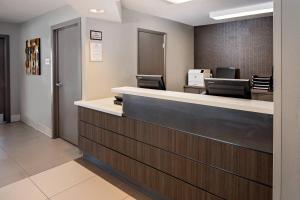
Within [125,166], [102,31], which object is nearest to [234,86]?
[125,166]

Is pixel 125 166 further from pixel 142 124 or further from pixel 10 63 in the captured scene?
pixel 10 63

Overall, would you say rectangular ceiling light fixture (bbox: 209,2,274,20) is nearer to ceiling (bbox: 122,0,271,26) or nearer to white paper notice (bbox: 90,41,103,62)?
ceiling (bbox: 122,0,271,26)

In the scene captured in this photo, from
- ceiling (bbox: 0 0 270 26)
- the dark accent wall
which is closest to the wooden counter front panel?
ceiling (bbox: 0 0 270 26)

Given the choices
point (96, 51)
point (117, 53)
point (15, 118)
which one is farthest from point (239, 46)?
point (15, 118)

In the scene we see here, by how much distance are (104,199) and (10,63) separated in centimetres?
466

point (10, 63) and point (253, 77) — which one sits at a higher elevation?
point (10, 63)

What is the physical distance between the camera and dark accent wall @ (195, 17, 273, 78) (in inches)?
173

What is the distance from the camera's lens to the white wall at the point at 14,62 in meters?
5.45

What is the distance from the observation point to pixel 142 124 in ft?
7.87

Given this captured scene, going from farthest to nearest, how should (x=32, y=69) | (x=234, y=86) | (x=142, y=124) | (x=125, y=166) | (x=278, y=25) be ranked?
(x=32, y=69)
(x=125, y=166)
(x=142, y=124)
(x=234, y=86)
(x=278, y=25)

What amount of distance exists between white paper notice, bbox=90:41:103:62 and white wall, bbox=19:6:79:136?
523 millimetres

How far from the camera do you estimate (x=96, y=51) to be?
3.52 m

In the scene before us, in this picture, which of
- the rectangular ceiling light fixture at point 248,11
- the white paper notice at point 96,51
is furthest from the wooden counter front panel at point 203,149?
the rectangular ceiling light fixture at point 248,11

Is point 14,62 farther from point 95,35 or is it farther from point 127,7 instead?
point 127,7
